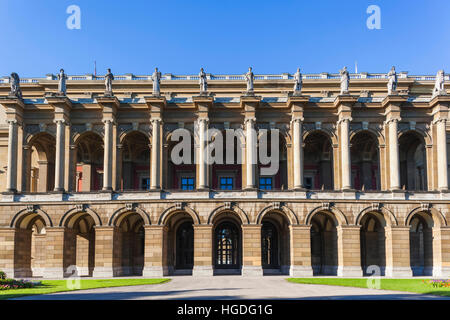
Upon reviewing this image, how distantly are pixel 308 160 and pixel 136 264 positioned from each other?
21607mm

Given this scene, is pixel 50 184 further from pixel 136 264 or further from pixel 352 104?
pixel 352 104

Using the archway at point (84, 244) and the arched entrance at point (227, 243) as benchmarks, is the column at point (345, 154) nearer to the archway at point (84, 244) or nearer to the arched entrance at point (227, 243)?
the arched entrance at point (227, 243)

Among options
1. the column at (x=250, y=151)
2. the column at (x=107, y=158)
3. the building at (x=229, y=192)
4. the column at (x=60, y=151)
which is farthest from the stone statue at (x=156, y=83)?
the column at (x=60, y=151)

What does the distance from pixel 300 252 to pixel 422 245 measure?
1602 cm

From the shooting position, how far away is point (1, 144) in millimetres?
58312

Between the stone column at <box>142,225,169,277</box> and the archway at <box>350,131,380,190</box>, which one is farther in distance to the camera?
the archway at <box>350,131,380,190</box>

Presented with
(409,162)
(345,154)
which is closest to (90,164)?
(345,154)

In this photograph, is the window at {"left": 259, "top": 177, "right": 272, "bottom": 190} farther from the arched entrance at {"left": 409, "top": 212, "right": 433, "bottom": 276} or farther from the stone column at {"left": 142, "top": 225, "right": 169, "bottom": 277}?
the arched entrance at {"left": 409, "top": 212, "right": 433, "bottom": 276}

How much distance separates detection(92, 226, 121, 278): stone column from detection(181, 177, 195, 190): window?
32.7 feet

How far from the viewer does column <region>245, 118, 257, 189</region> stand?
1892 inches

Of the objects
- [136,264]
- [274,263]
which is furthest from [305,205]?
[136,264]

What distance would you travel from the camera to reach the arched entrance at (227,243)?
5372 centimetres

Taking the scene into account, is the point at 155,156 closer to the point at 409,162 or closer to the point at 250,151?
the point at 250,151

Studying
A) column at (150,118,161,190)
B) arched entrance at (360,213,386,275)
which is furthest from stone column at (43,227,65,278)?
arched entrance at (360,213,386,275)
